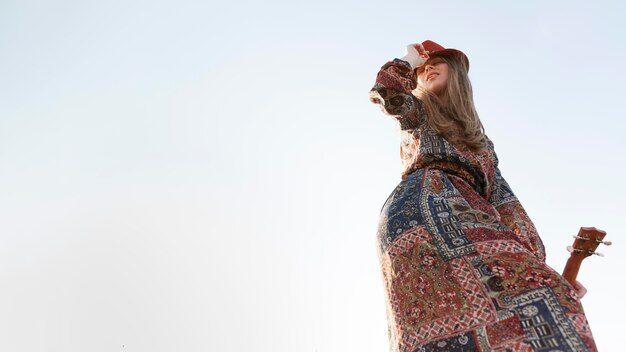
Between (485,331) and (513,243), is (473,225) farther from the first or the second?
(485,331)

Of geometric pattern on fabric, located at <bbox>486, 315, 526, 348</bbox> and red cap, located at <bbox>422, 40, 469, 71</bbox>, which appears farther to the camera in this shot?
red cap, located at <bbox>422, 40, 469, 71</bbox>

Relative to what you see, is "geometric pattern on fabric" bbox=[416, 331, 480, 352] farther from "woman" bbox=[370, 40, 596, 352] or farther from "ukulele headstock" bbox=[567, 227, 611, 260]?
"ukulele headstock" bbox=[567, 227, 611, 260]

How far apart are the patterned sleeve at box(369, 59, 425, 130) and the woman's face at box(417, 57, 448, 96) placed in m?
0.31

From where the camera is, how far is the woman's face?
403cm

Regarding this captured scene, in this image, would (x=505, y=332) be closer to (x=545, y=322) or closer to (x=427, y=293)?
(x=545, y=322)

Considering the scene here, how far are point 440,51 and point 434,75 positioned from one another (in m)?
0.19

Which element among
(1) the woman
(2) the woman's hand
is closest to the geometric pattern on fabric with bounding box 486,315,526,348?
(1) the woman

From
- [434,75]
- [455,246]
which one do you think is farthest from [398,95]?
[455,246]

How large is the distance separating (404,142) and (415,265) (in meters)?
1.18

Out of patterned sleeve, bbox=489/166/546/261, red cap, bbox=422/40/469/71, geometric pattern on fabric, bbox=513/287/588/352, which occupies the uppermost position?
red cap, bbox=422/40/469/71

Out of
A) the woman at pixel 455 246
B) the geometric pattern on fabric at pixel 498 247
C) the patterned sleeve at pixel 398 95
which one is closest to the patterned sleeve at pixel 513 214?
the woman at pixel 455 246

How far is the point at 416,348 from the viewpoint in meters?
2.63

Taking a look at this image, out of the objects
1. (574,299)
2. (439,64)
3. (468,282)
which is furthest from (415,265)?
(439,64)

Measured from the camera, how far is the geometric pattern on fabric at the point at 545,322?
7.71ft
